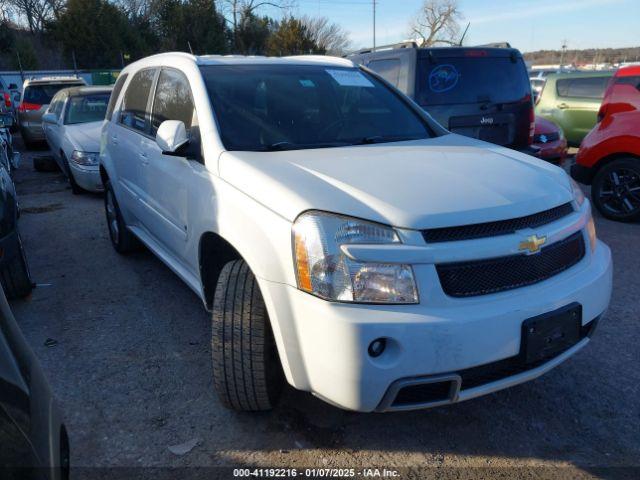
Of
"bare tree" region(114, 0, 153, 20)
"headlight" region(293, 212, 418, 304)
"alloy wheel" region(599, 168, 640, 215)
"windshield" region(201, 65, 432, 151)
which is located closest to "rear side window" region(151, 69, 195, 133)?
"windshield" region(201, 65, 432, 151)

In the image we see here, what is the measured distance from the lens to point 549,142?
24.7ft

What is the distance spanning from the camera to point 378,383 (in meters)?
2.03

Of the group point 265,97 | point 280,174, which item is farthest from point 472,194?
point 265,97

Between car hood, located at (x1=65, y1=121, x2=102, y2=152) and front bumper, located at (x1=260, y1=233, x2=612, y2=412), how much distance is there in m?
6.37

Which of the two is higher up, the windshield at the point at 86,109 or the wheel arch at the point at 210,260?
the windshield at the point at 86,109

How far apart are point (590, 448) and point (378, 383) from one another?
1170mm

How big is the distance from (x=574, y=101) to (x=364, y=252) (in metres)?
10.4

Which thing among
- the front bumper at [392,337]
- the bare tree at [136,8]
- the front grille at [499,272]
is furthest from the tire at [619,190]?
the bare tree at [136,8]

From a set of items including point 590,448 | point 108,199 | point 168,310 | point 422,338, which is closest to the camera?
point 422,338

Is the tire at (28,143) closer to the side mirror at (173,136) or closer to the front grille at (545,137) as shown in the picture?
the front grille at (545,137)

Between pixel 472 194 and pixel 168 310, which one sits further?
pixel 168 310

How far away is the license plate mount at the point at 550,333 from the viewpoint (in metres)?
2.17

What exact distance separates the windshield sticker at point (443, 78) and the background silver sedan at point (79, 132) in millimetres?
4677

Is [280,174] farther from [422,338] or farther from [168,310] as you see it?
[168,310]
